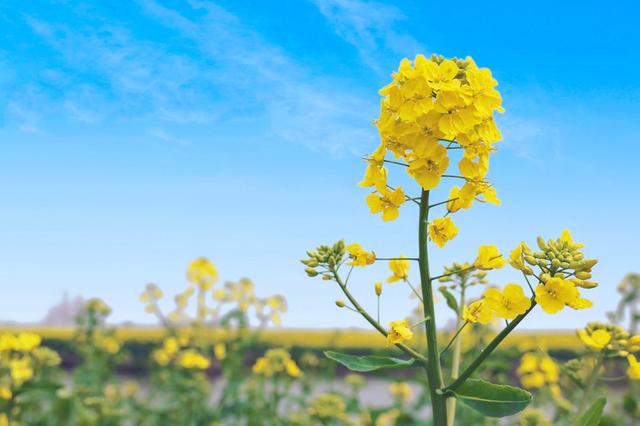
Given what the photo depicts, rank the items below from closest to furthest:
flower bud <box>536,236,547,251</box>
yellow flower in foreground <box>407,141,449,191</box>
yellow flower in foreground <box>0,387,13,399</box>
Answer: flower bud <box>536,236,547,251</box>, yellow flower in foreground <box>407,141,449,191</box>, yellow flower in foreground <box>0,387,13,399</box>

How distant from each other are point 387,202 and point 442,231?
19 cm

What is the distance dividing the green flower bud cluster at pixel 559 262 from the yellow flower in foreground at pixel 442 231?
26 centimetres

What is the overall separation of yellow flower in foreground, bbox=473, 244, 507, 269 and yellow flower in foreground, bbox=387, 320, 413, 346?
33 centimetres

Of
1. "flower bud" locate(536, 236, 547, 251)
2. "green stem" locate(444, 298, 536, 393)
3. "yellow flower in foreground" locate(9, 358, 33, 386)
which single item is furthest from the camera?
"yellow flower in foreground" locate(9, 358, 33, 386)

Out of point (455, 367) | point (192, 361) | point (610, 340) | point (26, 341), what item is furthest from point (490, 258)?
point (192, 361)

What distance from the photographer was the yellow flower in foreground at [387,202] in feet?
6.03

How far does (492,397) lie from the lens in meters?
1.60

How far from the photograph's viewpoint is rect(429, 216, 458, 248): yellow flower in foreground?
1.81 m

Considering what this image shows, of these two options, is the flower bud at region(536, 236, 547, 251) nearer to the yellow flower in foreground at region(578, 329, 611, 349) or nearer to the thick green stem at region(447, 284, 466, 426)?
the thick green stem at region(447, 284, 466, 426)

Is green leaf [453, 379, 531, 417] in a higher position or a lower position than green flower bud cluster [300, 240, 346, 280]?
lower

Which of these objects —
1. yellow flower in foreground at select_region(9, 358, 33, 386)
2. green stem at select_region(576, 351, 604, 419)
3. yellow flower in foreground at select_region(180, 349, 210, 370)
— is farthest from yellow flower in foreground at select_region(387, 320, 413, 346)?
yellow flower in foreground at select_region(180, 349, 210, 370)

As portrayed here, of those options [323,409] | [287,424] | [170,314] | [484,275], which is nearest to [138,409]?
[170,314]

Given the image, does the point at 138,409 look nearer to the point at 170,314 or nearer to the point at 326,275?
the point at 170,314

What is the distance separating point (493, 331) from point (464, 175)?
457cm
